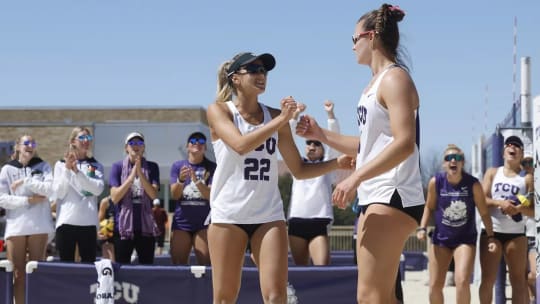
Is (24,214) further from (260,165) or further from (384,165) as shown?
(384,165)

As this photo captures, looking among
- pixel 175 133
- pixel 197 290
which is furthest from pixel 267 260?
pixel 175 133

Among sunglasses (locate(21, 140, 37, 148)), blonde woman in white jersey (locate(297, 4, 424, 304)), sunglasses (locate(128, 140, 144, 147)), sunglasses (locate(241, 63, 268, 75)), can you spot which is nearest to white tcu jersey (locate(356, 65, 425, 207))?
blonde woman in white jersey (locate(297, 4, 424, 304))

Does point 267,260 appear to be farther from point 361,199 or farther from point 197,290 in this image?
point 197,290

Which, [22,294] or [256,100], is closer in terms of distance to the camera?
[256,100]

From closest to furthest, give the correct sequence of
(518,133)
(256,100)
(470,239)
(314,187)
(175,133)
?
(256,100) → (470,239) → (314,187) → (518,133) → (175,133)

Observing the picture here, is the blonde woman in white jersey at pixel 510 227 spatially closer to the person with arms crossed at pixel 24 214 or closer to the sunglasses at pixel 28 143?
the person with arms crossed at pixel 24 214

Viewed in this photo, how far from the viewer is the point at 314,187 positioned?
8.94m

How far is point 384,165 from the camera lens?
3.86 meters

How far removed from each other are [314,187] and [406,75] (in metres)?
4.94

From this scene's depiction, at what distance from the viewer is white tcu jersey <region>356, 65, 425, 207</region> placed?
407 centimetres

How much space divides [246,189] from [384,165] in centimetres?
138

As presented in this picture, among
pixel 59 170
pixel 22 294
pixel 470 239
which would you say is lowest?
pixel 22 294

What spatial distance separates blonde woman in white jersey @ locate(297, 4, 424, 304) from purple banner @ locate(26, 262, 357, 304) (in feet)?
11.5

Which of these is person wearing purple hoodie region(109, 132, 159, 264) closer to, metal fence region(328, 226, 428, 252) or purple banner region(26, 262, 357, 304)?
purple banner region(26, 262, 357, 304)
